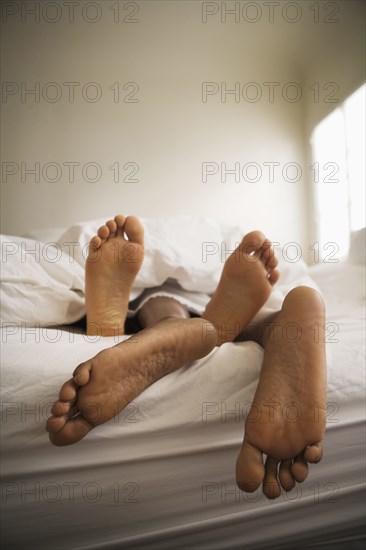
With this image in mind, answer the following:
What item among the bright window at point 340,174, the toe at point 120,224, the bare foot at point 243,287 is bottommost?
the bare foot at point 243,287

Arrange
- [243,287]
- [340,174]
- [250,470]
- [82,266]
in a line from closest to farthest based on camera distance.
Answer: [250,470] → [243,287] → [82,266] → [340,174]

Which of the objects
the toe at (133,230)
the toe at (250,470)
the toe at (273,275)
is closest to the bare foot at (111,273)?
the toe at (133,230)

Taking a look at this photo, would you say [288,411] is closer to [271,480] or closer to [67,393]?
[271,480]

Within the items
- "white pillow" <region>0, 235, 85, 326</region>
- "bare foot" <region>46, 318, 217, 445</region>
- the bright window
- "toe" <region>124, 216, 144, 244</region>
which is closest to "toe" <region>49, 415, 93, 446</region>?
"bare foot" <region>46, 318, 217, 445</region>

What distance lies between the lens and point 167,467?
0.51 meters

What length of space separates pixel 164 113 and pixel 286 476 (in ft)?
5.35

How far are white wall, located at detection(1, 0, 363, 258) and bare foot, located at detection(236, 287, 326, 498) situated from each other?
4.29 ft

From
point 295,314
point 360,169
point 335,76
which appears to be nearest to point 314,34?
point 335,76

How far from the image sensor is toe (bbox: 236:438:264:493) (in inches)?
16.8

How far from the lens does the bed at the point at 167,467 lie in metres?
0.49

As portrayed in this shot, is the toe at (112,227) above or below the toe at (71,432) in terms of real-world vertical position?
above

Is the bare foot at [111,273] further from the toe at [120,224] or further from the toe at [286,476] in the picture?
the toe at [286,476]

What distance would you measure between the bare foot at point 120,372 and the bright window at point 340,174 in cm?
128

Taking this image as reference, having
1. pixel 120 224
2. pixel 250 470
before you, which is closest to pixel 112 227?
pixel 120 224
